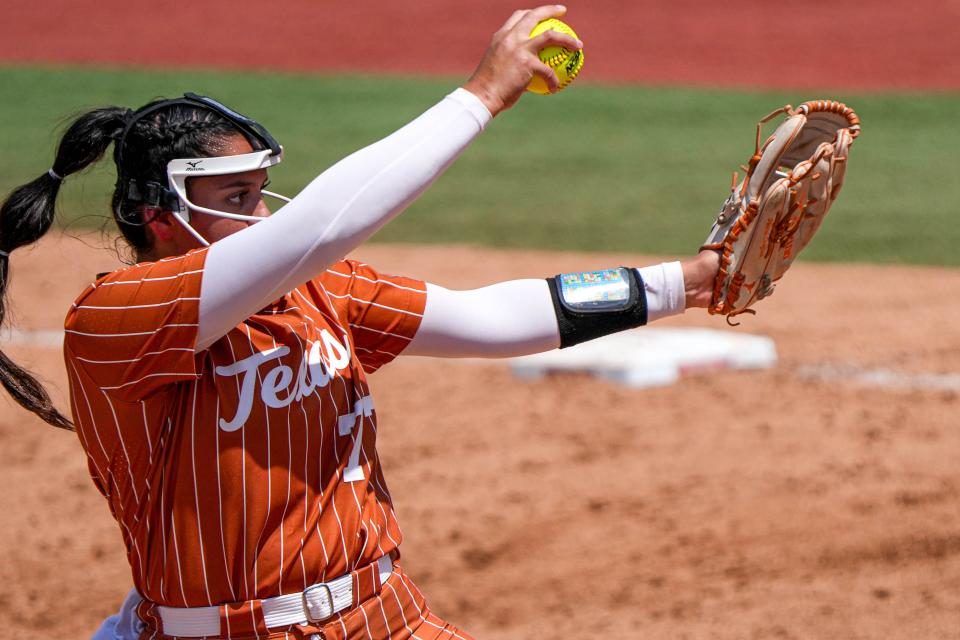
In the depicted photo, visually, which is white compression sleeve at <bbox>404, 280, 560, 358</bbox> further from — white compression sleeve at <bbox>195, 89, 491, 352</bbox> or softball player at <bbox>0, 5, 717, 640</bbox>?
white compression sleeve at <bbox>195, 89, 491, 352</bbox>

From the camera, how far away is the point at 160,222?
2309 mm

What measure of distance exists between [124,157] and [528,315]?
84 centimetres

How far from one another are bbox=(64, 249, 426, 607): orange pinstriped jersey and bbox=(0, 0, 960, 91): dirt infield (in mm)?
13597

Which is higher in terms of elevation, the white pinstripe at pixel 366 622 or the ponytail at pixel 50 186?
the ponytail at pixel 50 186

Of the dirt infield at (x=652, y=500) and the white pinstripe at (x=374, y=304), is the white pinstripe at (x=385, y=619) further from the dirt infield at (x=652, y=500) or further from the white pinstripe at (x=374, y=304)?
the dirt infield at (x=652, y=500)

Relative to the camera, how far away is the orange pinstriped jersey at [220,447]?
83.8 inches

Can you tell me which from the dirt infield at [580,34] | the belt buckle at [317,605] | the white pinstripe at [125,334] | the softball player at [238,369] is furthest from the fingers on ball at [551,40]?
the dirt infield at [580,34]

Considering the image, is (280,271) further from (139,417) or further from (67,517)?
(67,517)

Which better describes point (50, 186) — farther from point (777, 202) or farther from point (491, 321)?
point (777, 202)

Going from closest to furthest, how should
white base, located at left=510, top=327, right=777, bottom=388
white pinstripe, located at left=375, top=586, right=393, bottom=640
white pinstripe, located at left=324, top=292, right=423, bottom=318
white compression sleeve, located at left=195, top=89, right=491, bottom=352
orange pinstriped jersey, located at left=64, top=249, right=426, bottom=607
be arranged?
white compression sleeve, located at left=195, top=89, right=491, bottom=352 → orange pinstriped jersey, located at left=64, top=249, right=426, bottom=607 → white pinstripe, located at left=375, top=586, right=393, bottom=640 → white pinstripe, located at left=324, top=292, right=423, bottom=318 → white base, located at left=510, top=327, right=777, bottom=388

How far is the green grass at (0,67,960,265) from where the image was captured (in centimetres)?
917

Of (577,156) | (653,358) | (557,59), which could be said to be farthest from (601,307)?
(577,156)

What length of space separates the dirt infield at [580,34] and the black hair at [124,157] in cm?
1353

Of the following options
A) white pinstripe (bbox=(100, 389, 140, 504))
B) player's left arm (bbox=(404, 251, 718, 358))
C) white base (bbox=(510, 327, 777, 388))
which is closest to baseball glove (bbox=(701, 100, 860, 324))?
player's left arm (bbox=(404, 251, 718, 358))
